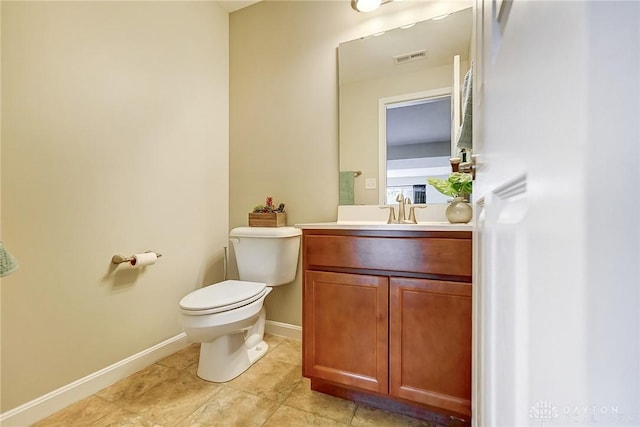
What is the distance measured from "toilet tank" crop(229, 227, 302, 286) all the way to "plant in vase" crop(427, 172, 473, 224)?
3.08 ft

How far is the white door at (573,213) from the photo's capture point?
0.51ft

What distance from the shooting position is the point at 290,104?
2.05 meters

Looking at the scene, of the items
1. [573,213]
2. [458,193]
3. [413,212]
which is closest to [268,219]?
[413,212]

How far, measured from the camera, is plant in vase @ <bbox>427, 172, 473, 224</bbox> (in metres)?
1.36

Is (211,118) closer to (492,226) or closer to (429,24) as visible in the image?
(429,24)

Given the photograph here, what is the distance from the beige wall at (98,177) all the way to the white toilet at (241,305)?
389 mm

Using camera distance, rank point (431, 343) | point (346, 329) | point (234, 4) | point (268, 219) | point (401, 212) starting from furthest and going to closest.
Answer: point (234, 4)
point (268, 219)
point (401, 212)
point (346, 329)
point (431, 343)

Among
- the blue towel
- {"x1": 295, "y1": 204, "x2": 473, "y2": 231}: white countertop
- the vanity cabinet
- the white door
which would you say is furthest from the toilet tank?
the white door

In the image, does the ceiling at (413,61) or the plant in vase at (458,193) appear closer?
the plant in vase at (458,193)

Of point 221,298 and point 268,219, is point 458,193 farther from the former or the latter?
point 221,298

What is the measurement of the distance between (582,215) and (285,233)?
1.68 metres

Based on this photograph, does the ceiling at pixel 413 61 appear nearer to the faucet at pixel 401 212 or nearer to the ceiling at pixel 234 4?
the faucet at pixel 401 212

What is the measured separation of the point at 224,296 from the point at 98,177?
2.90 ft

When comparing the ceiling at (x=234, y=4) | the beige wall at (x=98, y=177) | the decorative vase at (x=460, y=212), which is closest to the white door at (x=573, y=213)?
the decorative vase at (x=460, y=212)
